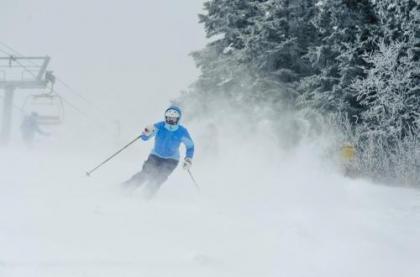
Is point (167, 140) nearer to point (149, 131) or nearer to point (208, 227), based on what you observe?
point (149, 131)

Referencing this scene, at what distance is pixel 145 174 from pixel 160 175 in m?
0.23

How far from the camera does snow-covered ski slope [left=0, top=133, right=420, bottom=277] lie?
347 cm

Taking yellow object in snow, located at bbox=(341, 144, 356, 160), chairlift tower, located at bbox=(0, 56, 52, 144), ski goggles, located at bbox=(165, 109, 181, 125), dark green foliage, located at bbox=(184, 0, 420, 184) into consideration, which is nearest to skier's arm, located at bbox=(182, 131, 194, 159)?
ski goggles, located at bbox=(165, 109, 181, 125)

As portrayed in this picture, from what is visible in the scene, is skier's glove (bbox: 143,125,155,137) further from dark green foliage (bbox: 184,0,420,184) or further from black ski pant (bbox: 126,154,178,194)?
dark green foliage (bbox: 184,0,420,184)

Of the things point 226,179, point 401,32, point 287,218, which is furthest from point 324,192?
point 401,32

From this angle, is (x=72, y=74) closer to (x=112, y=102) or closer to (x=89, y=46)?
(x=89, y=46)

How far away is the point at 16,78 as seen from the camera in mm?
27078

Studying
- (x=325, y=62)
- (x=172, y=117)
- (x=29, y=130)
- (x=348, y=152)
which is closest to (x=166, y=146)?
(x=172, y=117)

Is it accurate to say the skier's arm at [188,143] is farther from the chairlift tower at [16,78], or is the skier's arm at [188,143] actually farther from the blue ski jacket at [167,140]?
the chairlift tower at [16,78]

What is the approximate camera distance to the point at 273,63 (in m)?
16.5

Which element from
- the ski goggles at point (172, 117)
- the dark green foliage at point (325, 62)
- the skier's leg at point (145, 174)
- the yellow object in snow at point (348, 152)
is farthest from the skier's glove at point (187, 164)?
the dark green foliage at point (325, 62)

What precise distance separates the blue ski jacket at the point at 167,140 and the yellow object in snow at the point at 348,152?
566cm

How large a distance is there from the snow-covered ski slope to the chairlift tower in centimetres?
1849

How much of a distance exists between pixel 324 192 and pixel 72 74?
145704 millimetres
